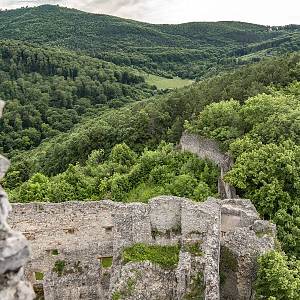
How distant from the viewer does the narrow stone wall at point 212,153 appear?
1201 inches

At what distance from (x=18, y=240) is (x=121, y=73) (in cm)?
12822

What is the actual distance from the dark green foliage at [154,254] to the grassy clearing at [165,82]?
385 feet

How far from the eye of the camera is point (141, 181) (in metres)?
36.3

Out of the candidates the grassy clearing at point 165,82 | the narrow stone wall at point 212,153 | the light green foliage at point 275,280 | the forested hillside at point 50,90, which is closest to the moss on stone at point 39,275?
the light green foliage at point 275,280

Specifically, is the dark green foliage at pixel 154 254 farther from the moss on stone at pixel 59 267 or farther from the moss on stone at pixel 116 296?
the moss on stone at pixel 59 267

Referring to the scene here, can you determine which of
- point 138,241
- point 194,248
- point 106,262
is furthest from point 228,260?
point 106,262

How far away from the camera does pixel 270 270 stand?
58.1ft

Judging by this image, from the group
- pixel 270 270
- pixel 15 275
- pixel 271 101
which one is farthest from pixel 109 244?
pixel 271 101

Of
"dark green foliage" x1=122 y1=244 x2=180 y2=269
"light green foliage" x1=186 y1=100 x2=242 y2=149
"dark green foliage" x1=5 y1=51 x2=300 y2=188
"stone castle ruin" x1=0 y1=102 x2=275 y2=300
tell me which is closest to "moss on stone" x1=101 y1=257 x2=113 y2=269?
"stone castle ruin" x1=0 y1=102 x2=275 y2=300

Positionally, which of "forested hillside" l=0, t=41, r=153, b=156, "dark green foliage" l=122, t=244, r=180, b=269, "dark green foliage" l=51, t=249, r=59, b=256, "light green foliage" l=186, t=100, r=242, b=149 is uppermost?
"light green foliage" l=186, t=100, r=242, b=149

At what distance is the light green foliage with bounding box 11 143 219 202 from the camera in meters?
32.7

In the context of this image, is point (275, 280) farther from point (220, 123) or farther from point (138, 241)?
point (220, 123)

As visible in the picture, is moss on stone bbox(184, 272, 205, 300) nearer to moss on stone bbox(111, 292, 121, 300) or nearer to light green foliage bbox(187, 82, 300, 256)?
moss on stone bbox(111, 292, 121, 300)

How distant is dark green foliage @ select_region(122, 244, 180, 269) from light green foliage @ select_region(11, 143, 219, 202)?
35.9 feet
